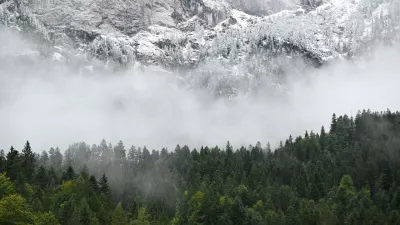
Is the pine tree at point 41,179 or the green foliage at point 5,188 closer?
the green foliage at point 5,188

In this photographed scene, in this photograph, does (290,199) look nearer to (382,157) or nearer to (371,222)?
(371,222)

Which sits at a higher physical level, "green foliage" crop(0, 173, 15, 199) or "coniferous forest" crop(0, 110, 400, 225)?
"green foliage" crop(0, 173, 15, 199)

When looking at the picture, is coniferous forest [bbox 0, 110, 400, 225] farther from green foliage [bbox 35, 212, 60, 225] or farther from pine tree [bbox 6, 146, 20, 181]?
pine tree [bbox 6, 146, 20, 181]

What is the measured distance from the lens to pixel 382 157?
187 m

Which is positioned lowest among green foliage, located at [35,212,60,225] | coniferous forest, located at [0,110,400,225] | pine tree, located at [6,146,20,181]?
coniferous forest, located at [0,110,400,225]

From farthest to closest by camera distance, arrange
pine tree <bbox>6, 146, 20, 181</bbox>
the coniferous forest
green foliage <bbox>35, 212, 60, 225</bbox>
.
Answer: pine tree <bbox>6, 146, 20, 181</bbox> → the coniferous forest → green foliage <bbox>35, 212, 60, 225</bbox>

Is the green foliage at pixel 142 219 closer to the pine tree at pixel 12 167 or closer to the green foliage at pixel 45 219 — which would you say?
the green foliage at pixel 45 219

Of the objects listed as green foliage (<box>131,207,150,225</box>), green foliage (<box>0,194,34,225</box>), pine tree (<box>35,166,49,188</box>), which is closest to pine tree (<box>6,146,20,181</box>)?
pine tree (<box>35,166,49,188</box>)

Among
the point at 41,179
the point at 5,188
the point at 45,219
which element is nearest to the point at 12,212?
the point at 45,219

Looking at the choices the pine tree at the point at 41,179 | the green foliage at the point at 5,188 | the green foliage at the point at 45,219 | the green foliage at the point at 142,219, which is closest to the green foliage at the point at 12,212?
the green foliage at the point at 45,219

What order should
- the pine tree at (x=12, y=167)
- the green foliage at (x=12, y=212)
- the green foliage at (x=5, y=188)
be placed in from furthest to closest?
the pine tree at (x=12, y=167) < the green foliage at (x=5, y=188) < the green foliage at (x=12, y=212)

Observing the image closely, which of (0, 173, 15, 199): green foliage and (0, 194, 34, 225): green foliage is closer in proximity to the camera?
(0, 194, 34, 225): green foliage

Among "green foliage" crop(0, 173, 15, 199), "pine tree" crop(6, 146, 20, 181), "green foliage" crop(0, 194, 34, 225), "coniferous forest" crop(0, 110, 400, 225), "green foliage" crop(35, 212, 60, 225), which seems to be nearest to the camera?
"green foliage" crop(0, 194, 34, 225)

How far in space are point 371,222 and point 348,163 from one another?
250ft
